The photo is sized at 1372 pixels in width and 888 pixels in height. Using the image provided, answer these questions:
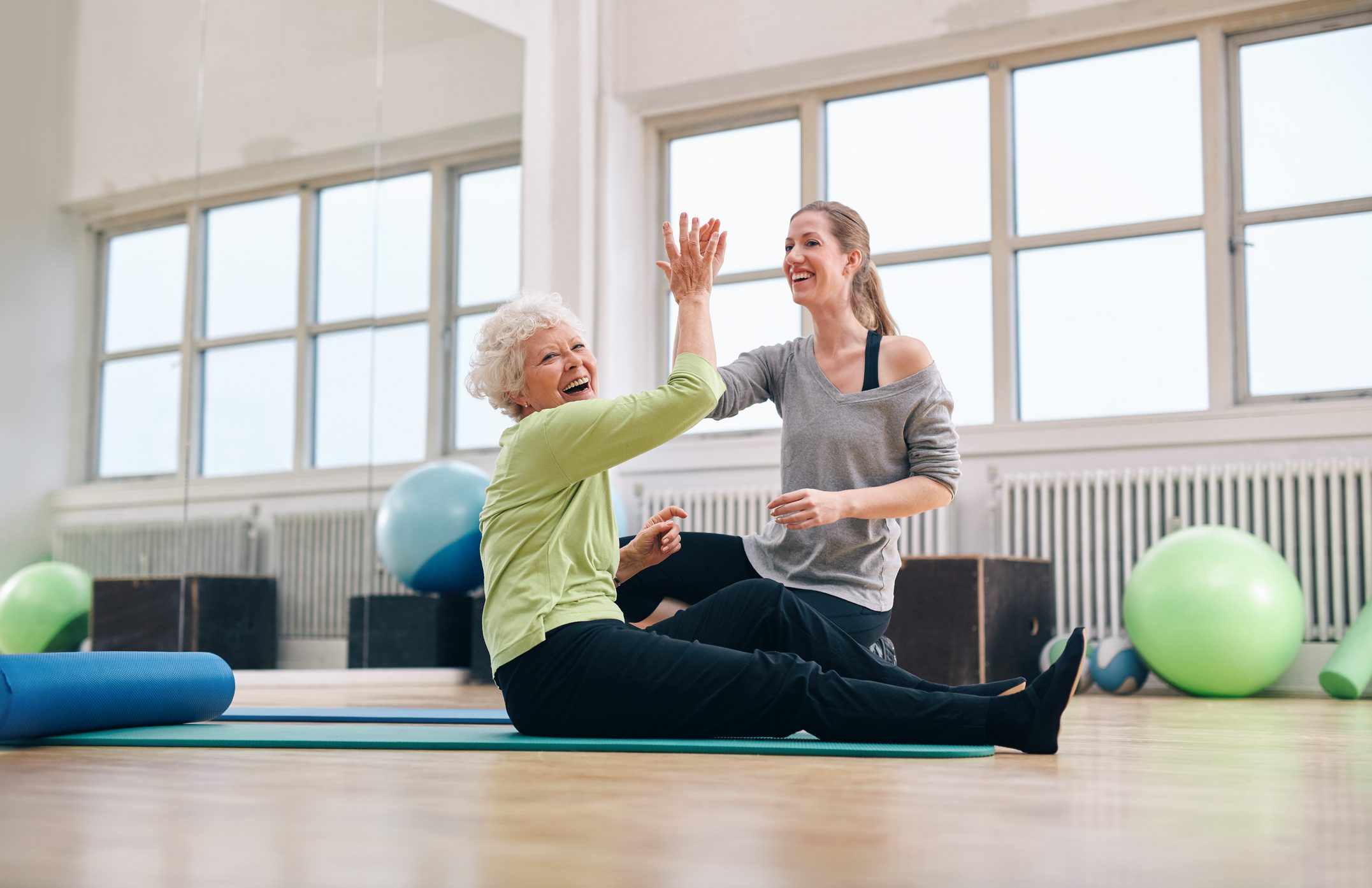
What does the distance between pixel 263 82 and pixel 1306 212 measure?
3.97 metres

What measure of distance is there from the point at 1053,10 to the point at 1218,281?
4.16 ft

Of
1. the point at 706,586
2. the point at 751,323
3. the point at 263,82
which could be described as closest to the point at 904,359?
the point at 706,586

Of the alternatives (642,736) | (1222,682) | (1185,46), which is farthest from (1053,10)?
(642,736)

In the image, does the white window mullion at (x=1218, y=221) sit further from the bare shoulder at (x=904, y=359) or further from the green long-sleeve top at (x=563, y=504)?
the green long-sleeve top at (x=563, y=504)

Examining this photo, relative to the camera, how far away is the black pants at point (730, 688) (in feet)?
6.63

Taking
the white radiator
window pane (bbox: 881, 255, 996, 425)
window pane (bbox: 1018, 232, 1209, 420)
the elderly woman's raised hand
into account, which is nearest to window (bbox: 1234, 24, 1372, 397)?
window pane (bbox: 1018, 232, 1209, 420)

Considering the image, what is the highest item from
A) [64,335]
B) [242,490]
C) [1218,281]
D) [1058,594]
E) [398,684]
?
[1218,281]

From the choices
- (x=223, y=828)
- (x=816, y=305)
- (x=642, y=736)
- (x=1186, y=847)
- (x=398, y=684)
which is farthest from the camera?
(x=398, y=684)

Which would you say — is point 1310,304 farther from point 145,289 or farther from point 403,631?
point 145,289

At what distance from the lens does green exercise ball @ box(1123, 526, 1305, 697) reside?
4324mm

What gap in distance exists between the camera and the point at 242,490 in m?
5.06

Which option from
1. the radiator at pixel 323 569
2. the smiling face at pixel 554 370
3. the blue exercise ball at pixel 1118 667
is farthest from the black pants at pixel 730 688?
the radiator at pixel 323 569

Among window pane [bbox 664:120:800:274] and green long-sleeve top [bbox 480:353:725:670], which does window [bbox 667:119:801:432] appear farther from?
green long-sleeve top [bbox 480:353:725:670]

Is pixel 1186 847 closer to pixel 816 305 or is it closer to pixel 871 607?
pixel 871 607
